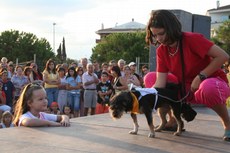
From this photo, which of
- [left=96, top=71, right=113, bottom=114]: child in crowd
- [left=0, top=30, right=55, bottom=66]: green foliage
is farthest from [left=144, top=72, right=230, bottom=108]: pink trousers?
[left=0, top=30, right=55, bottom=66]: green foliage

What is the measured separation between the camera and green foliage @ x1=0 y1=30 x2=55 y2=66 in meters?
46.5

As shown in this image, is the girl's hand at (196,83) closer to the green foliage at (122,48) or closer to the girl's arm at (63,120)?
the girl's arm at (63,120)

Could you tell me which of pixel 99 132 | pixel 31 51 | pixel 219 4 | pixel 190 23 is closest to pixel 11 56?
pixel 31 51

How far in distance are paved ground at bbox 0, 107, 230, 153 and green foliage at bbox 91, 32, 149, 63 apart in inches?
2067

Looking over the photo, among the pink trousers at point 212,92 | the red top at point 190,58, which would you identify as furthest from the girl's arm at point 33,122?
the pink trousers at point 212,92

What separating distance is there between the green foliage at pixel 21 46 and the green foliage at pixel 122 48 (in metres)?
13.6

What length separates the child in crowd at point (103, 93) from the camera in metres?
10.2

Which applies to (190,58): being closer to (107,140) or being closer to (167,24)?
(167,24)

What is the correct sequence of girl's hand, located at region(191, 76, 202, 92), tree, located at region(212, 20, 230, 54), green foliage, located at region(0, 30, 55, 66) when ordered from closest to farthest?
girl's hand, located at region(191, 76, 202, 92)
green foliage, located at region(0, 30, 55, 66)
tree, located at region(212, 20, 230, 54)

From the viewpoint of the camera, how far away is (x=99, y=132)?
450 cm

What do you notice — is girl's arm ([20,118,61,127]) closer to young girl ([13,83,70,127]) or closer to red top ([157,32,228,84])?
young girl ([13,83,70,127])

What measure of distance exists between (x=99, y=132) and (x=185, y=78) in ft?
3.79

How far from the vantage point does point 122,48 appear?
62.7 metres

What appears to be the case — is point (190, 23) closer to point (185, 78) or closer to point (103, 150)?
point (185, 78)
